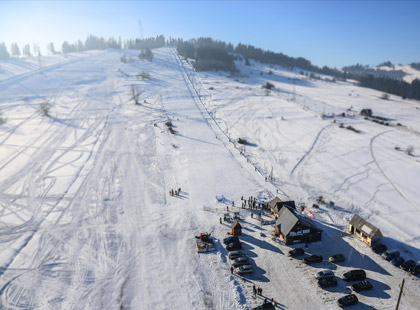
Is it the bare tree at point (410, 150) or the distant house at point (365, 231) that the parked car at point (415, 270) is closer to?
the distant house at point (365, 231)

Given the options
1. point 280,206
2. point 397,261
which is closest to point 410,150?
point 397,261

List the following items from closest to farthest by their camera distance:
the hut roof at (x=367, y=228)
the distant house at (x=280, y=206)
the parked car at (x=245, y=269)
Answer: the parked car at (x=245, y=269) → the hut roof at (x=367, y=228) → the distant house at (x=280, y=206)

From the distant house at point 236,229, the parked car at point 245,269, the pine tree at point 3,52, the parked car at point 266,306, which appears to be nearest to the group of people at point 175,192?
the distant house at point 236,229

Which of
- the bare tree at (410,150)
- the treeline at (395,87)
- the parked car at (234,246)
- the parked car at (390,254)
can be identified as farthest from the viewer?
the treeline at (395,87)

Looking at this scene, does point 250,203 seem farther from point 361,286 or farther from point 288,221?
point 361,286

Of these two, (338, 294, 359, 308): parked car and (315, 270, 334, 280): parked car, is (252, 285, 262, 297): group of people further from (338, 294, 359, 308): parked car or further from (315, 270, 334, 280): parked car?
(338, 294, 359, 308): parked car

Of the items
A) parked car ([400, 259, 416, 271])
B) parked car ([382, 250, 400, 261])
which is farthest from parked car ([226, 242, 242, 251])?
parked car ([400, 259, 416, 271])

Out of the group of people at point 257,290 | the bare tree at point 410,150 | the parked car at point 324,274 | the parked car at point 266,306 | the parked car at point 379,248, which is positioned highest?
the bare tree at point 410,150
